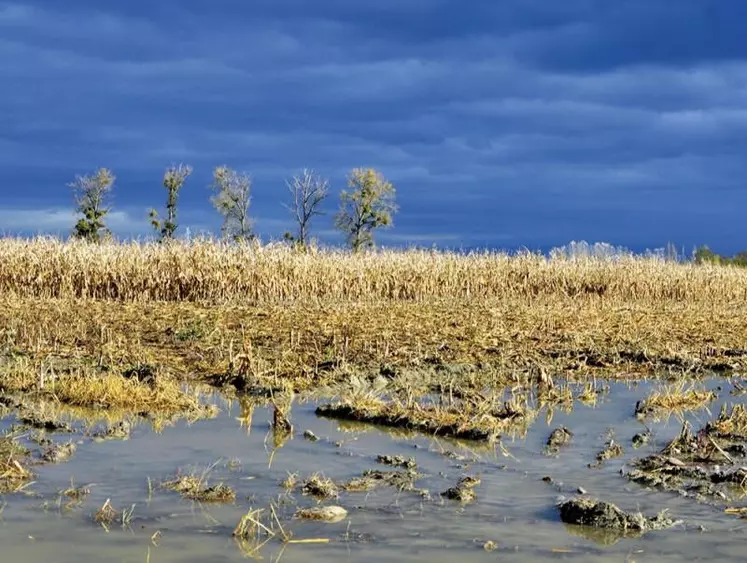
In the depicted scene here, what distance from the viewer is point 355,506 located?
6.26 m

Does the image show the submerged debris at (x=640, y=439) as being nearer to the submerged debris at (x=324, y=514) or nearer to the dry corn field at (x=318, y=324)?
the dry corn field at (x=318, y=324)

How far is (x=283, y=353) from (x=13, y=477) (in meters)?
6.61

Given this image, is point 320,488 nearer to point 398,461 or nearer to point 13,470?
point 398,461

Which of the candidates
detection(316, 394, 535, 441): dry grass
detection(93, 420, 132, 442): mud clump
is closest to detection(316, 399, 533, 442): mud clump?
detection(316, 394, 535, 441): dry grass

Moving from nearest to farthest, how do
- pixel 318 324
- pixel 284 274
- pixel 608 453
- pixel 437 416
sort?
pixel 608 453 → pixel 437 416 → pixel 318 324 → pixel 284 274

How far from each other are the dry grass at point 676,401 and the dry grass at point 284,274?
54.3 ft

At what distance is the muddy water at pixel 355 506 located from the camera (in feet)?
17.5

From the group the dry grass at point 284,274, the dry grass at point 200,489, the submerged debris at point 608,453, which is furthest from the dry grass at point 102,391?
the dry grass at point 284,274

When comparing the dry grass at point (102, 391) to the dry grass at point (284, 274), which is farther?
the dry grass at point (284, 274)

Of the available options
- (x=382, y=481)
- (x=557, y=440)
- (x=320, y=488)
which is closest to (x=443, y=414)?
(x=557, y=440)

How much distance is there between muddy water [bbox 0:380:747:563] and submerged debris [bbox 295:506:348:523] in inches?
3.1

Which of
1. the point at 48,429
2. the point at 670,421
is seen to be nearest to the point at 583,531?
the point at 670,421

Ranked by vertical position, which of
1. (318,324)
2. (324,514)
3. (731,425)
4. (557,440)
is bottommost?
(324,514)

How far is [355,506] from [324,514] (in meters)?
0.38
